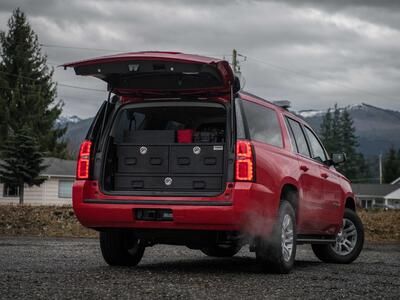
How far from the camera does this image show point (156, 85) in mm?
8477

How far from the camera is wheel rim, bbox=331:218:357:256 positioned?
10877 mm

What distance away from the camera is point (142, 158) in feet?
27.4

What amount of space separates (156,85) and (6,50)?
1799 inches

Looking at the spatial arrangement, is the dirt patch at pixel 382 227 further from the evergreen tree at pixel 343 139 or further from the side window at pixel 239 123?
the evergreen tree at pixel 343 139

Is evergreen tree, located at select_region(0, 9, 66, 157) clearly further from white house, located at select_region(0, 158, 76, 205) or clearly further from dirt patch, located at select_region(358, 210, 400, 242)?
dirt patch, located at select_region(358, 210, 400, 242)

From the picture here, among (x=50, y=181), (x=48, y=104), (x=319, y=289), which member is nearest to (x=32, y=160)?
(x=50, y=181)

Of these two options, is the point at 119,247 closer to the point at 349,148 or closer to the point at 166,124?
the point at 166,124

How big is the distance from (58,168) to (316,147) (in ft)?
121

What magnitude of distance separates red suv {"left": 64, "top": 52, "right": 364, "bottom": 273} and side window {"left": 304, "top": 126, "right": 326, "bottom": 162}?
1.16m

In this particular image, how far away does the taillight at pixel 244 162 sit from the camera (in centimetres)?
770

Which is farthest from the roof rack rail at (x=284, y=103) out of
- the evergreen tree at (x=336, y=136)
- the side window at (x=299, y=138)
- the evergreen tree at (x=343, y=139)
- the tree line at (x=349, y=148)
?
the evergreen tree at (x=336, y=136)

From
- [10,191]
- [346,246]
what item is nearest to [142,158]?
[346,246]

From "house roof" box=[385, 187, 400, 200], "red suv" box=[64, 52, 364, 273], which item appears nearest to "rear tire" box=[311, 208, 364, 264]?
"red suv" box=[64, 52, 364, 273]

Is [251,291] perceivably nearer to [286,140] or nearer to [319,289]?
[319,289]
